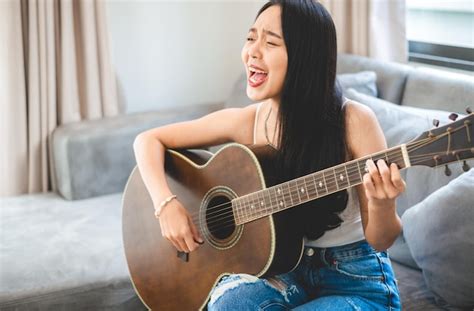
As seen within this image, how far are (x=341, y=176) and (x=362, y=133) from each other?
18cm

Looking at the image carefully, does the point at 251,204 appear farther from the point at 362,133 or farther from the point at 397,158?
the point at 397,158

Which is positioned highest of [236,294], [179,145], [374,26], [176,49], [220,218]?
[374,26]

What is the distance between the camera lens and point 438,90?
241cm

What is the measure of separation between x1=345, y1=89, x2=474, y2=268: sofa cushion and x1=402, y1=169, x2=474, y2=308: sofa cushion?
0.14 metres

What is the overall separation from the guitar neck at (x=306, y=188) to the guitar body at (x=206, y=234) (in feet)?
0.08

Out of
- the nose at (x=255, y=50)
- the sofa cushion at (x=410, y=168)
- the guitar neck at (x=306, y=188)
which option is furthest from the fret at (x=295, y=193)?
the sofa cushion at (x=410, y=168)

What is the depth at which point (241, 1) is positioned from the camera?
3.41 m

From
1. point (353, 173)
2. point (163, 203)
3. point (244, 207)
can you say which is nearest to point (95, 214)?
point (163, 203)

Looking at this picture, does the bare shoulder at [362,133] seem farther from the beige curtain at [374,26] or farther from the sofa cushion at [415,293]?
the beige curtain at [374,26]

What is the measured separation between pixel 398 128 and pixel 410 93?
34 centimetres

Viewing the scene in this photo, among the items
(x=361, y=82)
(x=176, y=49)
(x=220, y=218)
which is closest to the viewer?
(x=220, y=218)

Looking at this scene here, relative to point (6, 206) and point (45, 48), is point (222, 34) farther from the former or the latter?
point (6, 206)

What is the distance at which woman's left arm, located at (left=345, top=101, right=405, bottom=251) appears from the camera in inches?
56.7

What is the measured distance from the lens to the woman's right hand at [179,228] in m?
1.86
